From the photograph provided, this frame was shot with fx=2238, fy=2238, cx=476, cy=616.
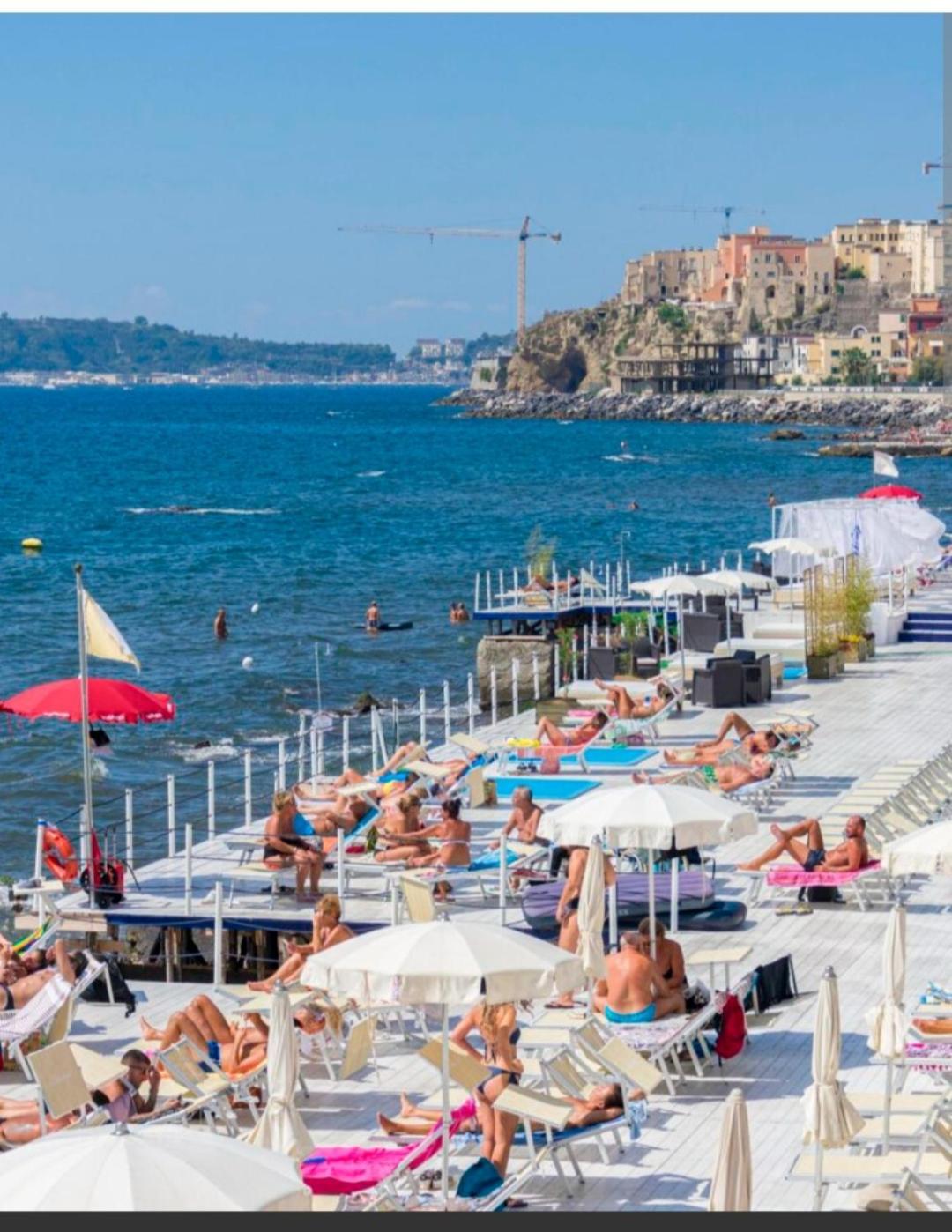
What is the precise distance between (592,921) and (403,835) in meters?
4.42

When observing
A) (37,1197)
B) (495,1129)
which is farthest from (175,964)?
(37,1197)

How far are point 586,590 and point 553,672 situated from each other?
6370 mm

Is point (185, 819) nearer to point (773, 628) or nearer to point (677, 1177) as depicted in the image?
point (773, 628)

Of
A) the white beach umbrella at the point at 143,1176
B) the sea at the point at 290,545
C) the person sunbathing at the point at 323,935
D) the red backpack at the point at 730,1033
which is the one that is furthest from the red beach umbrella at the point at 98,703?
the white beach umbrella at the point at 143,1176

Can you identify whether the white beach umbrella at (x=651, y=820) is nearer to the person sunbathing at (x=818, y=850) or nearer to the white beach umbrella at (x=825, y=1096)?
the person sunbathing at (x=818, y=850)

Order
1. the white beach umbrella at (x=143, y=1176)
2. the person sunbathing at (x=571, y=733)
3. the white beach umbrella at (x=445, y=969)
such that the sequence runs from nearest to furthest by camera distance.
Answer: the white beach umbrella at (x=143, y=1176) < the white beach umbrella at (x=445, y=969) < the person sunbathing at (x=571, y=733)

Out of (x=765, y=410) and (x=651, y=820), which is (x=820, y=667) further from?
(x=765, y=410)

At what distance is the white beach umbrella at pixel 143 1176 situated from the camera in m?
6.04

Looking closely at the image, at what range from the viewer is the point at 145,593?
52.5m

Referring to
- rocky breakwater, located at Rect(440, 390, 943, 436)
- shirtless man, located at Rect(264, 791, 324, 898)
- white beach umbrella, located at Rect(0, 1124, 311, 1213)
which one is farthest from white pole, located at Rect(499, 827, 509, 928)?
rocky breakwater, located at Rect(440, 390, 943, 436)

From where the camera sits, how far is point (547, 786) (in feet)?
59.2

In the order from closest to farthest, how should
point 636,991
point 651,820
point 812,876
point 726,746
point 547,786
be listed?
point 636,991 → point 651,820 → point 812,876 → point 547,786 → point 726,746

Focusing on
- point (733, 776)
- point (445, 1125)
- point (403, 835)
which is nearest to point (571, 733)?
point (733, 776)

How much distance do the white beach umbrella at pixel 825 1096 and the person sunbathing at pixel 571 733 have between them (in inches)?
418
